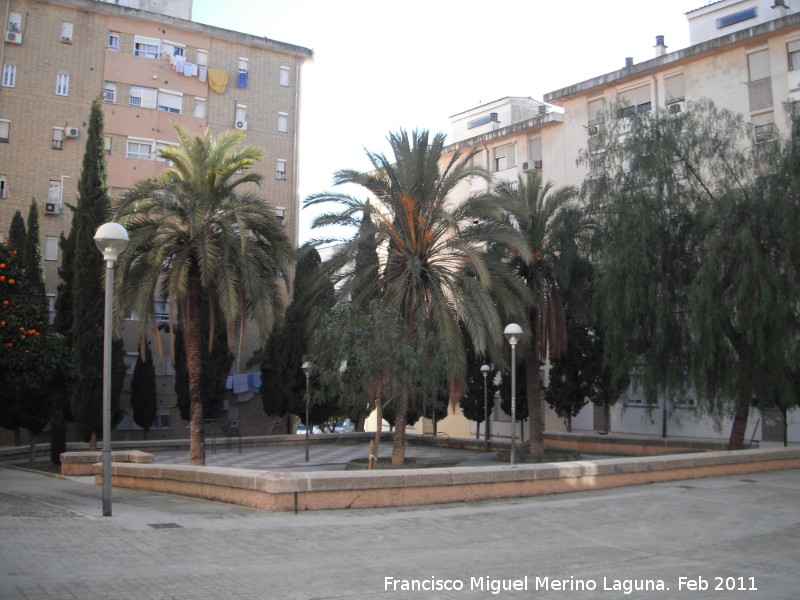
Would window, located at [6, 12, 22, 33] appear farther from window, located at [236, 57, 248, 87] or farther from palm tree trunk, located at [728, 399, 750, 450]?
palm tree trunk, located at [728, 399, 750, 450]

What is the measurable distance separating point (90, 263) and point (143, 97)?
48.7ft

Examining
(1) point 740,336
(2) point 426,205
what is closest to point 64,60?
(2) point 426,205

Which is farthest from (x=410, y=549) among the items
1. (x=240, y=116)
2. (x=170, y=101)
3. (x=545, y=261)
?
(x=240, y=116)

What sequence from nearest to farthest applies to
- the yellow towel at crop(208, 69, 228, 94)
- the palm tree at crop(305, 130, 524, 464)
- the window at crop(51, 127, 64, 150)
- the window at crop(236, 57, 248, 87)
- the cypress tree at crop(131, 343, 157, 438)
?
the palm tree at crop(305, 130, 524, 464), the cypress tree at crop(131, 343, 157, 438), the window at crop(51, 127, 64, 150), the yellow towel at crop(208, 69, 228, 94), the window at crop(236, 57, 248, 87)

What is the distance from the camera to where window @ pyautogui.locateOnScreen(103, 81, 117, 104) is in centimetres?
3491

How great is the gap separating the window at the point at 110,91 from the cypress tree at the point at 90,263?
12255mm

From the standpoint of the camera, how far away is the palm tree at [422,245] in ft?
63.3

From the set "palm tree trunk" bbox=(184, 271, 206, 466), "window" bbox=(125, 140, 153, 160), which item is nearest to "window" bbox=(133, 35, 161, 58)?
"window" bbox=(125, 140, 153, 160)

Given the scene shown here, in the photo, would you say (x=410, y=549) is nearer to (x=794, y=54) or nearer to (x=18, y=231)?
(x=18, y=231)

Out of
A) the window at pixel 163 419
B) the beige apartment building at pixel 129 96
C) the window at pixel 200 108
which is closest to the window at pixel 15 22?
the beige apartment building at pixel 129 96

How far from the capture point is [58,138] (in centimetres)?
3369

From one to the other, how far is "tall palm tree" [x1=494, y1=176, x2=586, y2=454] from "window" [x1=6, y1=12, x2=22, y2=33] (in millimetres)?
23554

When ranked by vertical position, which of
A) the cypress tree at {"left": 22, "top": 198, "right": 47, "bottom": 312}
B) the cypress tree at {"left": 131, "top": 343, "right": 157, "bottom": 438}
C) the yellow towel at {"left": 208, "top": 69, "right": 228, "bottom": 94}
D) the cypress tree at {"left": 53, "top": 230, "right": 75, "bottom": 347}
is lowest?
the cypress tree at {"left": 131, "top": 343, "right": 157, "bottom": 438}

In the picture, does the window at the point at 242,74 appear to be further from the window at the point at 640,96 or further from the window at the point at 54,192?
the window at the point at 640,96
